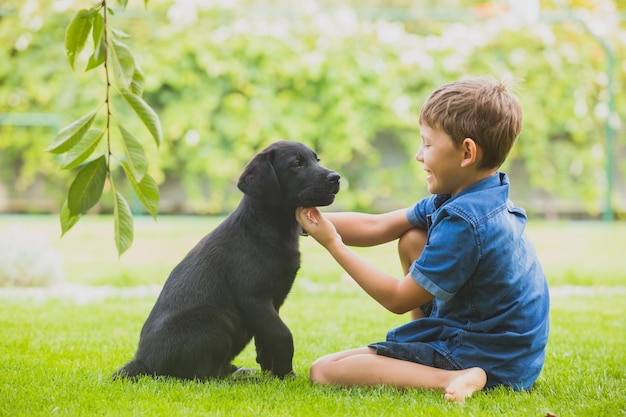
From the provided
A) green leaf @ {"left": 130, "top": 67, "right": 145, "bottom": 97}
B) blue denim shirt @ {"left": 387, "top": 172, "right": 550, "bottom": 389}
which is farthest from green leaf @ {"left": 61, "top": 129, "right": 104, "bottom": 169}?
blue denim shirt @ {"left": 387, "top": 172, "right": 550, "bottom": 389}

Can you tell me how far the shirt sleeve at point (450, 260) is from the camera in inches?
99.7

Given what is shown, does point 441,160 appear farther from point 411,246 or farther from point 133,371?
point 133,371

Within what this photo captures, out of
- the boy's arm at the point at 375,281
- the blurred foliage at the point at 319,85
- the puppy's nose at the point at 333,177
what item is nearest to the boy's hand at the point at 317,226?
the boy's arm at the point at 375,281

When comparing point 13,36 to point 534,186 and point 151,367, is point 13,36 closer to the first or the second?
point 534,186

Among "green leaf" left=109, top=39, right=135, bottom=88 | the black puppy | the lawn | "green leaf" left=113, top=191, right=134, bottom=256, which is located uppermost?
"green leaf" left=109, top=39, right=135, bottom=88

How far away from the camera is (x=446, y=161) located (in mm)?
2682

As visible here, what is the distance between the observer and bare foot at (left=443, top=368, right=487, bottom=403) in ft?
8.23

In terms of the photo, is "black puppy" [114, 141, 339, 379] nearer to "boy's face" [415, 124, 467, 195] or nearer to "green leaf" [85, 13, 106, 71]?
"boy's face" [415, 124, 467, 195]

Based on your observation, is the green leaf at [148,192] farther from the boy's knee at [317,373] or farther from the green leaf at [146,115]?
the boy's knee at [317,373]

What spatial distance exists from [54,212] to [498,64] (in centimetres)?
622

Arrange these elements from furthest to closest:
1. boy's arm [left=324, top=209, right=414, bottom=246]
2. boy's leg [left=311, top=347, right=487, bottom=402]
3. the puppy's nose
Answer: boy's arm [left=324, top=209, right=414, bottom=246], the puppy's nose, boy's leg [left=311, top=347, right=487, bottom=402]

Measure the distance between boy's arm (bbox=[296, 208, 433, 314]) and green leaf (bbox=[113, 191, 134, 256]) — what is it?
776 mm

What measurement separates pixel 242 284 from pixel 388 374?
0.63m

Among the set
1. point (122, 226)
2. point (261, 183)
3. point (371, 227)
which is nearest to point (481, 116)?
point (371, 227)
